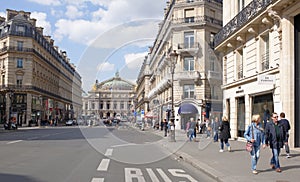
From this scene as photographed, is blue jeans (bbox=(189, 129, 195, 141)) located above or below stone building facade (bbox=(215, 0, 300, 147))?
below

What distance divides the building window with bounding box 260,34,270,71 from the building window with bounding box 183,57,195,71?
2566 cm

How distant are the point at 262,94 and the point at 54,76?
72873 mm

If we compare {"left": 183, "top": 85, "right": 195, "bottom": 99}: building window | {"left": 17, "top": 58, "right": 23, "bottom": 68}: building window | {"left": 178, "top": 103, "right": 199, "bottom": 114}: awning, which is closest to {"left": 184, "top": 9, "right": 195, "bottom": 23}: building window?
{"left": 183, "top": 85, "right": 195, "bottom": 99}: building window

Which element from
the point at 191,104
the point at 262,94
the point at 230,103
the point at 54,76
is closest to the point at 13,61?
the point at 54,76

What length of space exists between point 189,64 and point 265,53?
26534mm

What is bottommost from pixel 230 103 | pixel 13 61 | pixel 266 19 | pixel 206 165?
pixel 206 165

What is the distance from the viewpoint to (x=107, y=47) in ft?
49.3

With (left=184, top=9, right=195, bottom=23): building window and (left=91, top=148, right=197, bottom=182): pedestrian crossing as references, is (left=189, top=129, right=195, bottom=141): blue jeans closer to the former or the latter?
(left=91, top=148, right=197, bottom=182): pedestrian crossing

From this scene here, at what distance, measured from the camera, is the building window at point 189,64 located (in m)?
46.5

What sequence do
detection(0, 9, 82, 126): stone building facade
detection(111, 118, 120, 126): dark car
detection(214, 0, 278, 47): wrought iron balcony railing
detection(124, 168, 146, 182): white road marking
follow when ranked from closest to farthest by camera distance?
detection(124, 168, 146, 182): white road marking → detection(214, 0, 278, 47): wrought iron balcony railing → detection(111, 118, 120, 126): dark car → detection(0, 9, 82, 126): stone building facade

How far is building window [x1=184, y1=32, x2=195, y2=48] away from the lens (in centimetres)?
4659

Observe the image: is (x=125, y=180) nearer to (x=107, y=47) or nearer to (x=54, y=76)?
(x=107, y=47)

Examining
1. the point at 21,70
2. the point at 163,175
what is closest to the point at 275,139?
the point at 163,175

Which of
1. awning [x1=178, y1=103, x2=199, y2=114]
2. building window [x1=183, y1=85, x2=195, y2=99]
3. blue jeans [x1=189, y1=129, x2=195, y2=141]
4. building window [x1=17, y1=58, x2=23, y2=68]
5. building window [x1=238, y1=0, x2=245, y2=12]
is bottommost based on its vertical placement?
blue jeans [x1=189, y1=129, x2=195, y2=141]
